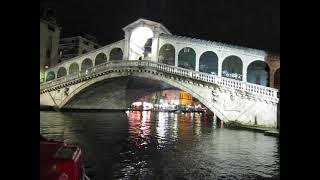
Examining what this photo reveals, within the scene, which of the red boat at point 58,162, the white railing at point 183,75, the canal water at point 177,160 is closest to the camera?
the red boat at point 58,162

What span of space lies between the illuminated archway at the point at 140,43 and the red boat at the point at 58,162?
3637 cm

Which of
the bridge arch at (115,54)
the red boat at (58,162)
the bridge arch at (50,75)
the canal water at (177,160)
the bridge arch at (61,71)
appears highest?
the bridge arch at (115,54)

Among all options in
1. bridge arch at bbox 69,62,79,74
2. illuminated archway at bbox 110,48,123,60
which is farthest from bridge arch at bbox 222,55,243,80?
bridge arch at bbox 69,62,79,74

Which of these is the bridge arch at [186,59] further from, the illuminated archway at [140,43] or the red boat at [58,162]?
the red boat at [58,162]

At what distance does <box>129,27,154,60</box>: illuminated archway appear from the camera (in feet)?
134

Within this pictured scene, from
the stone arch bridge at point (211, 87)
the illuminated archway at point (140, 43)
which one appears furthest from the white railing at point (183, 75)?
the illuminated archway at point (140, 43)

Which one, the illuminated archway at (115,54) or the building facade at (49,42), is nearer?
the illuminated archway at (115,54)

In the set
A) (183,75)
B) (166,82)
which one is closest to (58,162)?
(183,75)

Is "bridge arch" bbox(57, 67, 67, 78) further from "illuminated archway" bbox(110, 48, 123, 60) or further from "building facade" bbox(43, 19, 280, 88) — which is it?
"illuminated archway" bbox(110, 48, 123, 60)

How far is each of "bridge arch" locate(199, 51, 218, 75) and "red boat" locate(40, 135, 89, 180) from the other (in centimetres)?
3562

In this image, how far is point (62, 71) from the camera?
166ft

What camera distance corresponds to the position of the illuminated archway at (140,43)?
40.9m
